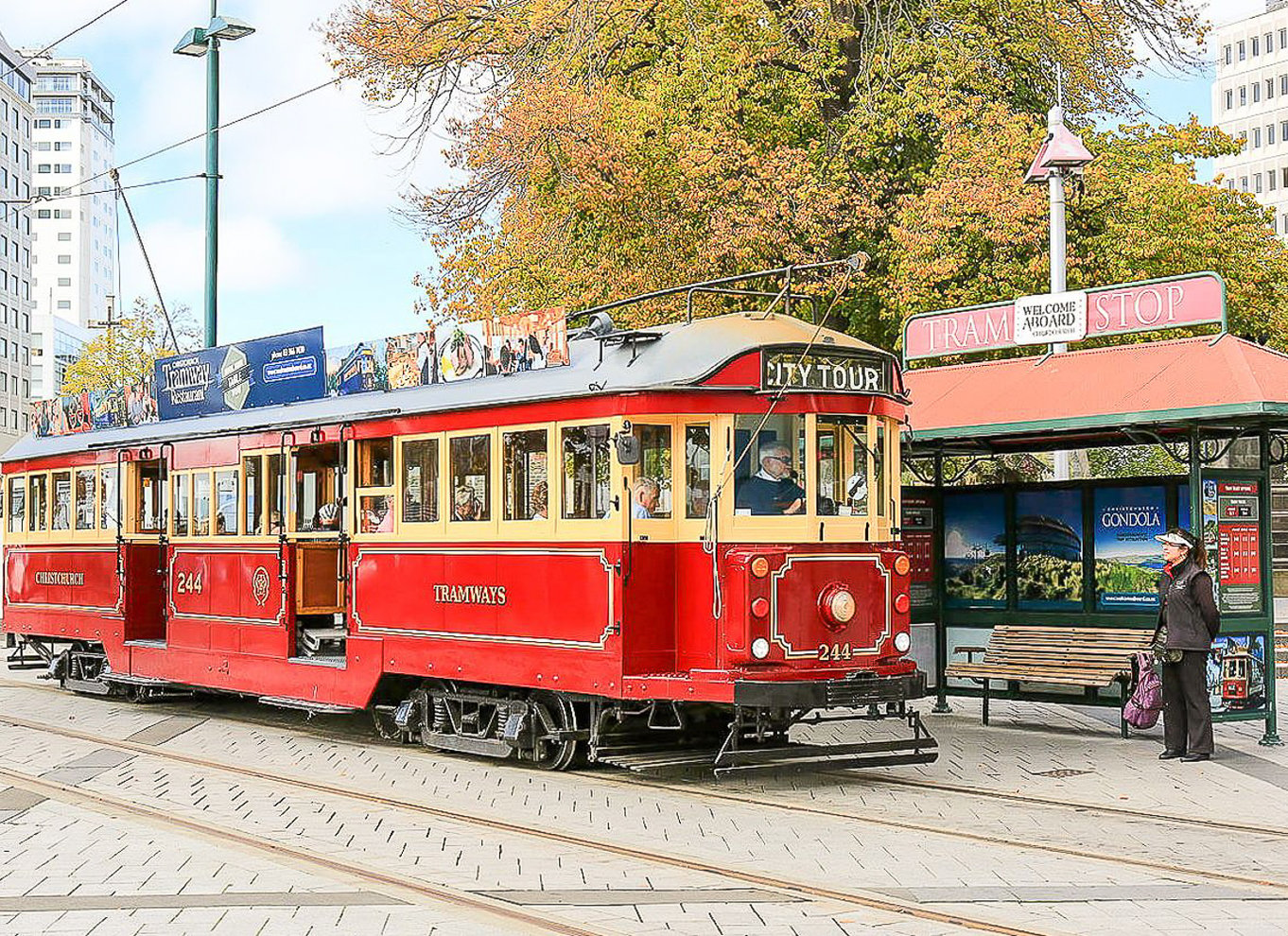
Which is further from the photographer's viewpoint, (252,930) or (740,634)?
(740,634)

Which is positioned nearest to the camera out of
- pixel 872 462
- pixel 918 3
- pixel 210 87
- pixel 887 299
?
pixel 872 462

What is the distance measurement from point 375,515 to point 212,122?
28.6 feet

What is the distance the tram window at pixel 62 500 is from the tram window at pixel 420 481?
6650 millimetres

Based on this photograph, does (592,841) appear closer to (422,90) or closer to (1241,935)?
(1241,935)

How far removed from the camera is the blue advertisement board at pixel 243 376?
51.2 ft

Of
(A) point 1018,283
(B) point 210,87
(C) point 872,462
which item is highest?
(B) point 210,87

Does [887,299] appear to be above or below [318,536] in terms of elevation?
above

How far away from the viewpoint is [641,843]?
909 cm

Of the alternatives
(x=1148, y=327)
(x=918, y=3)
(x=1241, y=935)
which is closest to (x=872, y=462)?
(x=1148, y=327)

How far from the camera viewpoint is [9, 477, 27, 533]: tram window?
63.1ft

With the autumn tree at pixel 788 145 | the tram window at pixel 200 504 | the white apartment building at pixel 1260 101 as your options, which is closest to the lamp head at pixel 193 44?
the autumn tree at pixel 788 145

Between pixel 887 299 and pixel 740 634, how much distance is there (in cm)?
1193

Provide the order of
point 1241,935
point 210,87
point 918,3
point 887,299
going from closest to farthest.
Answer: point 1241,935
point 210,87
point 887,299
point 918,3

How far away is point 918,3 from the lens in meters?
23.6
